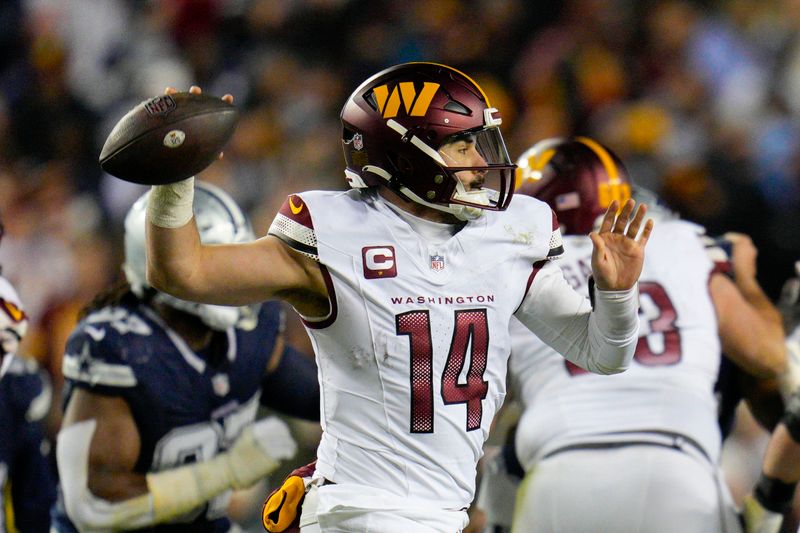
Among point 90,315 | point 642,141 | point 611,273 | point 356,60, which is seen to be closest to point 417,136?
point 611,273

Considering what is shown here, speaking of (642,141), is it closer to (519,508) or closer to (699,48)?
(699,48)

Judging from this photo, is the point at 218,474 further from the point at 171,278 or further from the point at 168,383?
the point at 171,278

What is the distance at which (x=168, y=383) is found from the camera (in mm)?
4152

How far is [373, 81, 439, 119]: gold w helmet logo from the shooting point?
9.63ft

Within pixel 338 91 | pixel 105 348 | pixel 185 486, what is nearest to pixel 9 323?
pixel 105 348

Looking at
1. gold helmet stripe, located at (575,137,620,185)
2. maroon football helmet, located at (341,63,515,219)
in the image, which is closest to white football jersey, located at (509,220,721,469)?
gold helmet stripe, located at (575,137,620,185)

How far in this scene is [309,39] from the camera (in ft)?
29.9

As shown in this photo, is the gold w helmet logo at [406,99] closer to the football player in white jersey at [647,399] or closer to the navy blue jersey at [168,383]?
the football player in white jersey at [647,399]

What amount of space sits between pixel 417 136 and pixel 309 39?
6.39 m

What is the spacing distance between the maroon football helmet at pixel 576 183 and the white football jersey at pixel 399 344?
1.43 meters

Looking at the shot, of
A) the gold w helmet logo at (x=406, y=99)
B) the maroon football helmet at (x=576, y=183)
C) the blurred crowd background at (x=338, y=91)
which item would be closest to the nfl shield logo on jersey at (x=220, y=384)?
the maroon football helmet at (x=576, y=183)

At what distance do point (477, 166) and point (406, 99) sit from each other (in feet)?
0.78

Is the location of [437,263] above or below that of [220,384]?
above

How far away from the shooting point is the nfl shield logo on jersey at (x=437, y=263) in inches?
113
